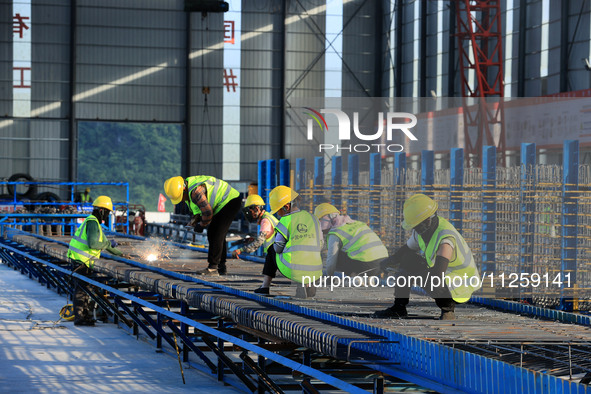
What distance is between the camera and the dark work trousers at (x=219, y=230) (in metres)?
11.2

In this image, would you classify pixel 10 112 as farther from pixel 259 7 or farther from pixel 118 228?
pixel 259 7

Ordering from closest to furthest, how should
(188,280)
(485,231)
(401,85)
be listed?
1. (188,280)
2. (485,231)
3. (401,85)

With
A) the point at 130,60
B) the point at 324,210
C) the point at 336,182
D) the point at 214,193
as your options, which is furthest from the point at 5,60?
the point at 324,210

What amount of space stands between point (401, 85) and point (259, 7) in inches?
268

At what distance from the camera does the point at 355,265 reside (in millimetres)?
9586

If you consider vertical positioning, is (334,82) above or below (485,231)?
above

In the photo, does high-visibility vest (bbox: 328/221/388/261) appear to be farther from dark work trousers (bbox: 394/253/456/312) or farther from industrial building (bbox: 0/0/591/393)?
dark work trousers (bbox: 394/253/456/312)

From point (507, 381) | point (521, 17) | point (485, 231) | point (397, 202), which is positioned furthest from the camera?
point (521, 17)

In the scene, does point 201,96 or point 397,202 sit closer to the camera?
point 397,202

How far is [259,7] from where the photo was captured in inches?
1492

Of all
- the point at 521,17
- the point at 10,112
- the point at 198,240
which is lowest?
the point at 198,240

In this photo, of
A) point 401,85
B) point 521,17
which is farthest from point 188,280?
point 401,85

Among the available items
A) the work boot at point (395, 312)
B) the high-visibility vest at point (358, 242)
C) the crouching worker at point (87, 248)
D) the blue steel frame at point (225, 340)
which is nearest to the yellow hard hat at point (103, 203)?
the crouching worker at point (87, 248)

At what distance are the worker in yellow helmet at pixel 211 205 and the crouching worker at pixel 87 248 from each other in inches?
80.4
